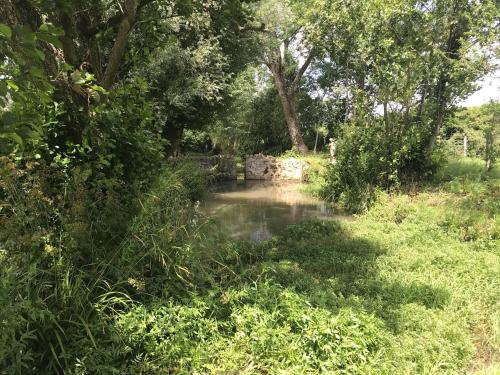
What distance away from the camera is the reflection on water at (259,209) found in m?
8.84

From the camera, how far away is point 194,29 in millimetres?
13781

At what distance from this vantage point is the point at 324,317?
3.39 meters

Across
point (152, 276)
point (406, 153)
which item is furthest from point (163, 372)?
point (406, 153)

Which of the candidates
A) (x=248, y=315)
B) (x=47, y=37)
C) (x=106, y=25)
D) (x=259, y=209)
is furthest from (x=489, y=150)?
(x=47, y=37)

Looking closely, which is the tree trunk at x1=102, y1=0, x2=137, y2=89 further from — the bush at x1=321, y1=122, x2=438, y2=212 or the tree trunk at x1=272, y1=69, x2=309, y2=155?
the tree trunk at x1=272, y1=69, x2=309, y2=155

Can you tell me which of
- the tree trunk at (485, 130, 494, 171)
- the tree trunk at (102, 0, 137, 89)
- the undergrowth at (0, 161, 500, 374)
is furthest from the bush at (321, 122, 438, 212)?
the tree trunk at (102, 0, 137, 89)

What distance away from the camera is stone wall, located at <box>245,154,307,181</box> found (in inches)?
763

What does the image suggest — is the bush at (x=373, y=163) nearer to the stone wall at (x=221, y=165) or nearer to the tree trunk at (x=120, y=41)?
the tree trunk at (x=120, y=41)

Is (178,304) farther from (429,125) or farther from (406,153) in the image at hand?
(429,125)

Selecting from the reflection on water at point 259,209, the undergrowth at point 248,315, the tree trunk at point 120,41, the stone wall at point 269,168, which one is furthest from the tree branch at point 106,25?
the stone wall at point 269,168

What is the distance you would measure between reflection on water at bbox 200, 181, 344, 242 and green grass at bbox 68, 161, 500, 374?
8.60 ft

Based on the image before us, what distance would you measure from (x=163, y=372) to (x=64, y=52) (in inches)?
126

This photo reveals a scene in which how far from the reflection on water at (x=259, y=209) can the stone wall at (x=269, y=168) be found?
2726mm

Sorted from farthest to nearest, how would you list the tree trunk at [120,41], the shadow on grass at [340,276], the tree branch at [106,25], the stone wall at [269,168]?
the stone wall at [269,168] → the tree branch at [106,25] → the shadow on grass at [340,276] → the tree trunk at [120,41]
